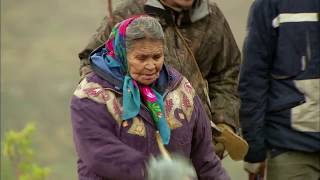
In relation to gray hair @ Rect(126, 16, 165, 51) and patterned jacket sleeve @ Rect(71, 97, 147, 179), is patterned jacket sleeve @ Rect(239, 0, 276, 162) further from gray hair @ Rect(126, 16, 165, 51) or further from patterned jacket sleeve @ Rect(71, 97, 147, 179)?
patterned jacket sleeve @ Rect(71, 97, 147, 179)

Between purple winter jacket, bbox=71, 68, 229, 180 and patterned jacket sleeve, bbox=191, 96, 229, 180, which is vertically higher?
purple winter jacket, bbox=71, 68, 229, 180

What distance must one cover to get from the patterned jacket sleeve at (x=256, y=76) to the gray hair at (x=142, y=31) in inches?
44.8

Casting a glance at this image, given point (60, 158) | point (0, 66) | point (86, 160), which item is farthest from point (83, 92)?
point (0, 66)

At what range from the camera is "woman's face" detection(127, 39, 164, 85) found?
3172 millimetres

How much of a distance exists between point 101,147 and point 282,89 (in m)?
1.45

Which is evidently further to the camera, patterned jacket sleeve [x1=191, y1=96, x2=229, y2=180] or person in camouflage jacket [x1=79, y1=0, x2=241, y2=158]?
person in camouflage jacket [x1=79, y1=0, x2=241, y2=158]

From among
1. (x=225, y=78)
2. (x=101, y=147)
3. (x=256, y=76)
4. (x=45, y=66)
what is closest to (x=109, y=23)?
(x=225, y=78)

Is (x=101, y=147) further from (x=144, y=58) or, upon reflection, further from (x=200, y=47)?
(x=200, y=47)

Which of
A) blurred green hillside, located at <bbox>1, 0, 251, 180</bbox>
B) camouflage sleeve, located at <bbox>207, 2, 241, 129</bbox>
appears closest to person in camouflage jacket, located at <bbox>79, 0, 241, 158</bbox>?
camouflage sleeve, located at <bbox>207, 2, 241, 129</bbox>

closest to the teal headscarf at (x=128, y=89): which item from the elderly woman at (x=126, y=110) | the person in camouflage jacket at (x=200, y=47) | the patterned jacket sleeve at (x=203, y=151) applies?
the elderly woman at (x=126, y=110)

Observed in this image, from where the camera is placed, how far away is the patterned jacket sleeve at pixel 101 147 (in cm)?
309

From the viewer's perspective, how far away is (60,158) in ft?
60.1

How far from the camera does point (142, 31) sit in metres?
3.17

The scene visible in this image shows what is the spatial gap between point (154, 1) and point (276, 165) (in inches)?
44.1
